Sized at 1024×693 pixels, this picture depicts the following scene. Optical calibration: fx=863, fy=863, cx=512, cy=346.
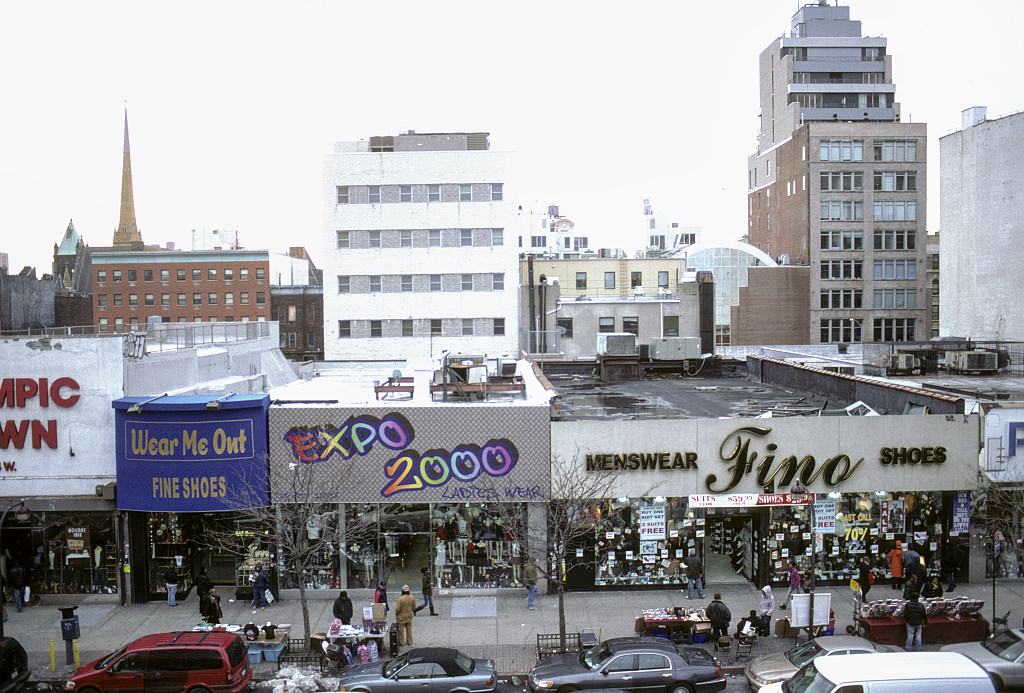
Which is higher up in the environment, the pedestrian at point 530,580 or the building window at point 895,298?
the building window at point 895,298

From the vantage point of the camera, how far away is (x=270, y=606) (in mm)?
Answer: 25922

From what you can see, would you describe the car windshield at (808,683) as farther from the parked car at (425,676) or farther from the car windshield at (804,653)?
the parked car at (425,676)

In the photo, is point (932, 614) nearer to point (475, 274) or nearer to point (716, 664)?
point (716, 664)

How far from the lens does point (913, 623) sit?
21547 mm

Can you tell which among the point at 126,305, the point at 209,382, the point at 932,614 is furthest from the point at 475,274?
the point at 126,305

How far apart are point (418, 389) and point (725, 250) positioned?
200 feet

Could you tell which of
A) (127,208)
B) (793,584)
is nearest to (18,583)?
(793,584)

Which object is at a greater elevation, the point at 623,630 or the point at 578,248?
the point at 578,248

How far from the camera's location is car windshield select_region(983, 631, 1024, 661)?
19.0 metres

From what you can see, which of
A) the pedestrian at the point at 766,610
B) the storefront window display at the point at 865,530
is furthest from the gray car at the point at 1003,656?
the storefront window display at the point at 865,530

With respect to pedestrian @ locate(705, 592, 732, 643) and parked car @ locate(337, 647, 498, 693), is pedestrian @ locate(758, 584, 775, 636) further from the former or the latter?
parked car @ locate(337, 647, 498, 693)

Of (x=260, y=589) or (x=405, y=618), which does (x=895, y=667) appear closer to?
(x=405, y=618)

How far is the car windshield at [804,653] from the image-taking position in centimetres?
1878

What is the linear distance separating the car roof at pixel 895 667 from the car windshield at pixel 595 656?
441 centimetres
